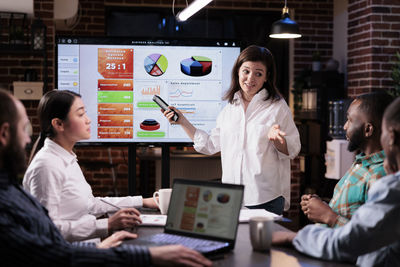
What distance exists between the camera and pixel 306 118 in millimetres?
6465

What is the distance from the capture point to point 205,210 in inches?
65.1

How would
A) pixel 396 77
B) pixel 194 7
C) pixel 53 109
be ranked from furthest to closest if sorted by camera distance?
pixel 396 77
pixel 194 7
pixel 53 109

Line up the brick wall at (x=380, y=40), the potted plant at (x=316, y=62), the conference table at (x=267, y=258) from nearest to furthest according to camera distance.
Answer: the conference table at (x=267, y=258) → the brick wall at (x=380, y=40) → the potted plant at (x=316, y=62)

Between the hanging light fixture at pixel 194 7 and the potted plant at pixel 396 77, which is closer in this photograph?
the hanging light fixture at pixel 194 7

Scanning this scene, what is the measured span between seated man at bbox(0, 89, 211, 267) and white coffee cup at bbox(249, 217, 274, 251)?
228mm

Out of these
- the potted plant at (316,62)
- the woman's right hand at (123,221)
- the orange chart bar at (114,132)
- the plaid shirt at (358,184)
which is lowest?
the woman's right hand at (123,221)

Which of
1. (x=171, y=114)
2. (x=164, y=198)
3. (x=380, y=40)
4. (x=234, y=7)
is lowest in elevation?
(x=164, y=198)

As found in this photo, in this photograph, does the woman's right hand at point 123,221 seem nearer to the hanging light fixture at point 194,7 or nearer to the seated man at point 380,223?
the seated man at point 380,223

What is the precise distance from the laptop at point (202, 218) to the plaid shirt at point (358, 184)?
39 cm

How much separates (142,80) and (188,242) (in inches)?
62.7

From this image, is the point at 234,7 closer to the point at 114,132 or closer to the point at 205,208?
the point at 114,132

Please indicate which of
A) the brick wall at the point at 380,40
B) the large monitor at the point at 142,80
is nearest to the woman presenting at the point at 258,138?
the large monitor at the point at 142,80

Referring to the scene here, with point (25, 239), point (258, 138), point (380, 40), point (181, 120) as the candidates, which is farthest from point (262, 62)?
point (380, 40)

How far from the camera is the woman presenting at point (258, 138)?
266 cm
